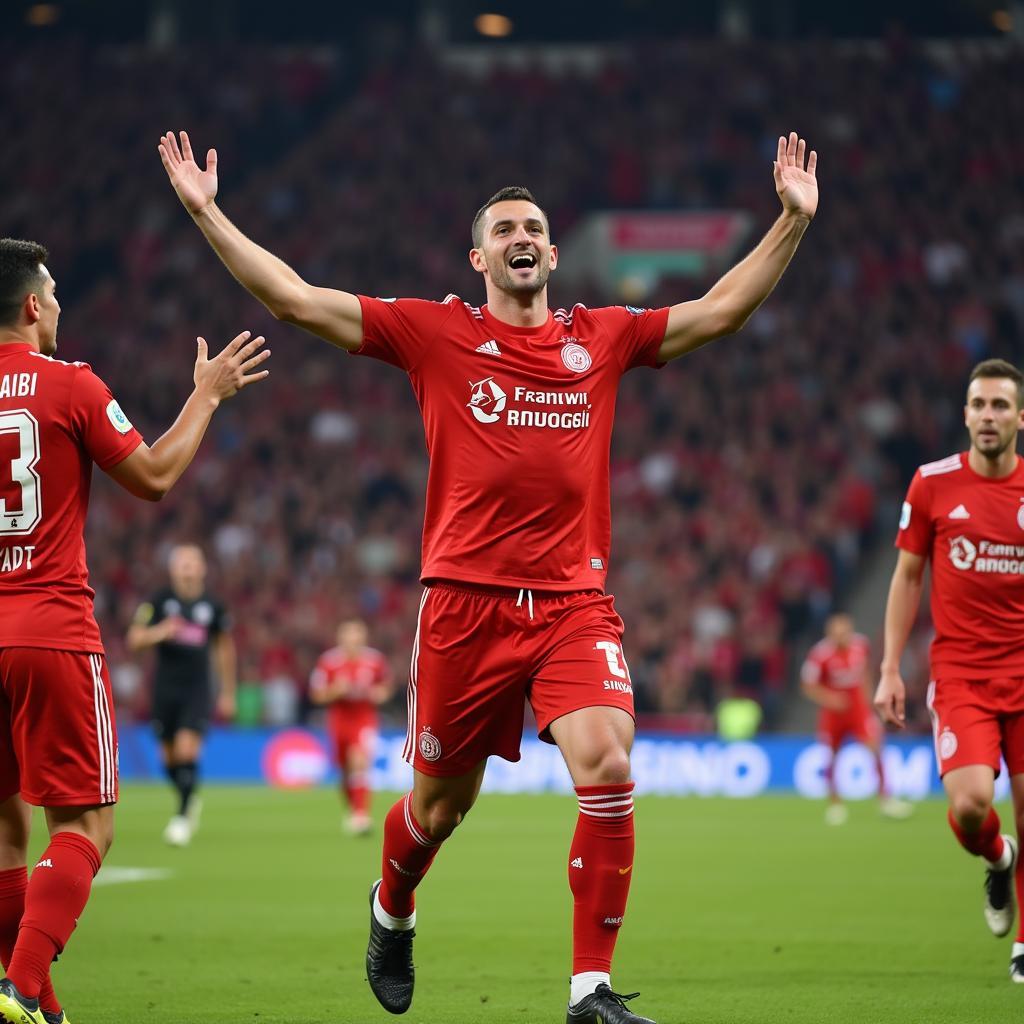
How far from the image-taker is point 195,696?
1650 centimetres

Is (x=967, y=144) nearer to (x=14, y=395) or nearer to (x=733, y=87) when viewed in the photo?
(x=733, y=87)

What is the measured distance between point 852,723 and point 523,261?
1570 cm

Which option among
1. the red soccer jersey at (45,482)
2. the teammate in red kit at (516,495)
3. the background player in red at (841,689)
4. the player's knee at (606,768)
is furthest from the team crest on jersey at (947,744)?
the background player in red at (841,689)

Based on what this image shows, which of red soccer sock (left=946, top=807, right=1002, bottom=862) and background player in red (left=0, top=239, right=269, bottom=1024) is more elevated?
background player in red (left=0, top=239, right=269, bottom=1024)

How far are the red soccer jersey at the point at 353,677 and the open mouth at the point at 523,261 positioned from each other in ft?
41.3

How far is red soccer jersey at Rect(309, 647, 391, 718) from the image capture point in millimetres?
18906

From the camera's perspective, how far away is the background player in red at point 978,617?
825 centimetres

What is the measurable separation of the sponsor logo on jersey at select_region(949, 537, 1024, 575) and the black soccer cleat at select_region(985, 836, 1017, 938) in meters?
1.36

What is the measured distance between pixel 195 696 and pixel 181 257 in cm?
2012

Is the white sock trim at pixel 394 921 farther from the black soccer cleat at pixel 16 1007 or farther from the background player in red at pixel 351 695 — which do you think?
Result: the background player in red at pixel 351 695

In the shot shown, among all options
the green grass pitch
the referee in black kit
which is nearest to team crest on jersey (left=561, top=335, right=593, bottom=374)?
the green grass pitch

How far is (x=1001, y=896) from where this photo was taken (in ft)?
28.6

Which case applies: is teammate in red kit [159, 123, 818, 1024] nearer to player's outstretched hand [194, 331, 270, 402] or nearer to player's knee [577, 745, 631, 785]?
player's knee [577, 745, 631, 785]

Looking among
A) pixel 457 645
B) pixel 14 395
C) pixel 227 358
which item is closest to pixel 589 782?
pixel 457 645
